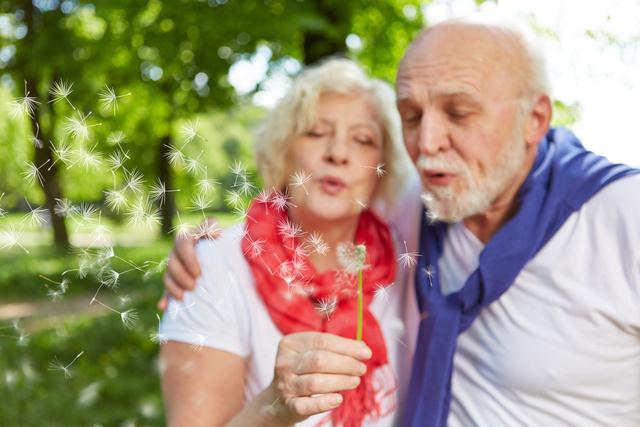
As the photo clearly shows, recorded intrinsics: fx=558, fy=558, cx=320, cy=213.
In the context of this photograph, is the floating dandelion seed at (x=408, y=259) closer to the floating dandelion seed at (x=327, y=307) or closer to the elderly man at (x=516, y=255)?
the elderly man at (x=516, y=255)

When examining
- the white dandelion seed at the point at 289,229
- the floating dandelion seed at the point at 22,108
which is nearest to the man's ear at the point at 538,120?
the white dandelion seed at the point at 289,229

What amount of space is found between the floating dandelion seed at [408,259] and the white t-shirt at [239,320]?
0.15 metres

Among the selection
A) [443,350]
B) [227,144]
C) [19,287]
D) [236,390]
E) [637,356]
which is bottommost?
[19,287]

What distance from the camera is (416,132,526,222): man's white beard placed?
223 centimetres

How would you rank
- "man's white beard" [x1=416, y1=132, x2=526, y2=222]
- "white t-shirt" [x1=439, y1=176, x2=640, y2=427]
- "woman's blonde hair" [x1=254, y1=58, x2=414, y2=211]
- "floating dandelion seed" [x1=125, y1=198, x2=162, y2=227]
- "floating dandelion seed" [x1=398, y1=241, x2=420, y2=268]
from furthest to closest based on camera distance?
"floating dandelion seed" [x1=398, y1=241, x2=420, y2=268]
"woman's blonde hair" [x1=254, y1=58, x2=414, y2=211]
"man's white beard" [x1=416, y1=132, x2=526, y2=222]
"white t-shirt" [x1=439, y1=176, x2=640, y2=427]
"floating dandelion seed" [x1=125, y1=198, x2=162, y2=227]

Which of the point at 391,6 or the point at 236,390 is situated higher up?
the point at 391,6

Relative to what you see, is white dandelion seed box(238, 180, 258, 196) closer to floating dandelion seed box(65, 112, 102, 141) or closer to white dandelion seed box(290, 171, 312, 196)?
floating dandelion seed box(65, 112, 102, 141)

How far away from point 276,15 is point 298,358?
4.17 metres

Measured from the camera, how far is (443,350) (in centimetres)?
228

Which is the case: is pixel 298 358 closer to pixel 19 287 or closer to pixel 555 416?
pixel 555 416

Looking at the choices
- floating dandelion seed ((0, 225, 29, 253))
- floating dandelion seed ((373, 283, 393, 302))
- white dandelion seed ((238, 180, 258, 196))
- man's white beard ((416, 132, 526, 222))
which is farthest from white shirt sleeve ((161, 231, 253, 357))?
man's white beard ((416, 132, 526, 222))

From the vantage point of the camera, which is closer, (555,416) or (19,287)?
(555,416)

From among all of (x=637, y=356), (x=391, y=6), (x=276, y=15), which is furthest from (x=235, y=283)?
(x=391, y=6)

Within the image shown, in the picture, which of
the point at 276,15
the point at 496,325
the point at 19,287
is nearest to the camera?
the point at 496,325
